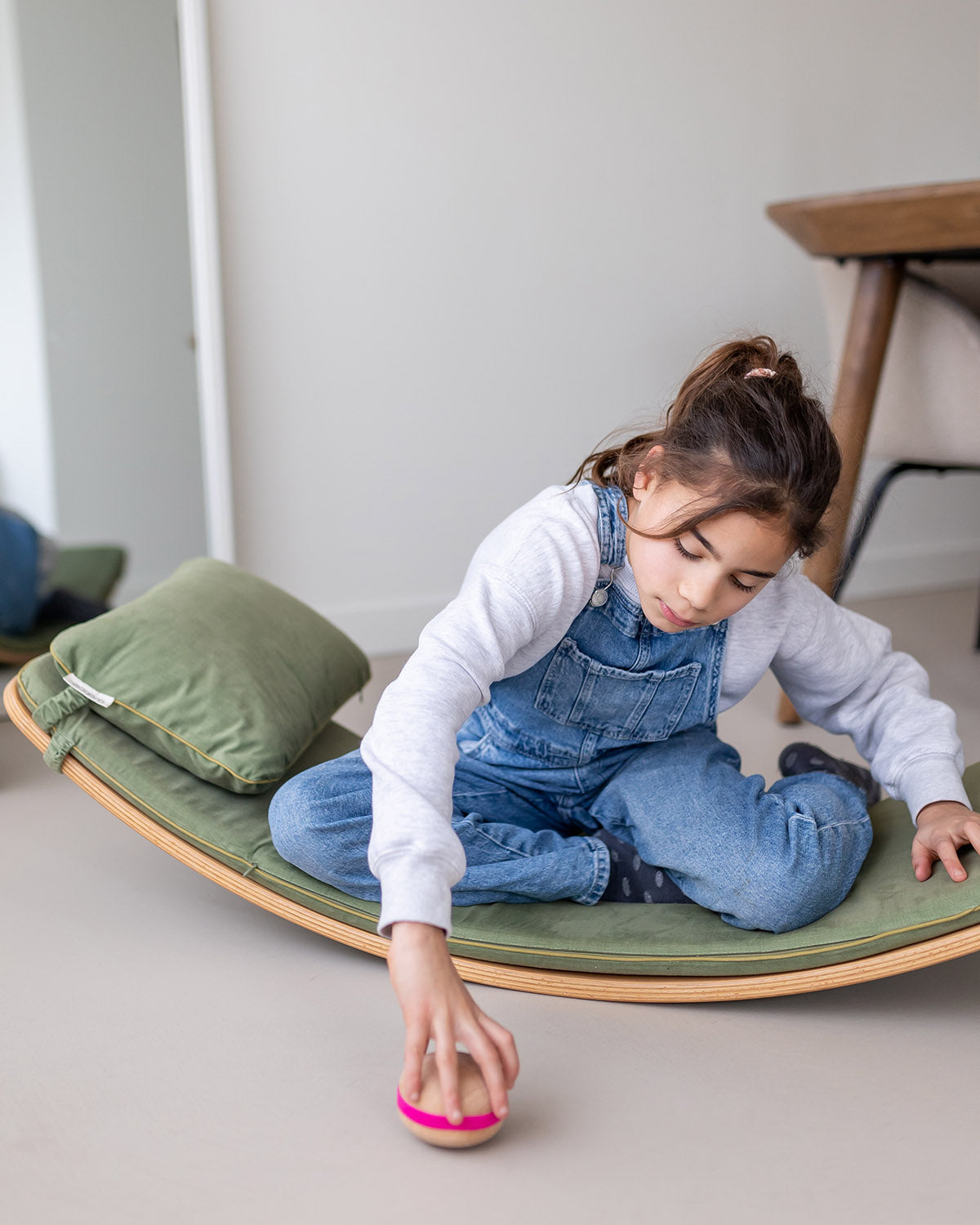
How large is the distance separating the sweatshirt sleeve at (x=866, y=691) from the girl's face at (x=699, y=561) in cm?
20

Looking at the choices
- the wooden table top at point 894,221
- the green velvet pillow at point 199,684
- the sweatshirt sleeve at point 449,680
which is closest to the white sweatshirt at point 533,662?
the sweatshirt sleeve at point 449,680

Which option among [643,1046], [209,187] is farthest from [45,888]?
[209,187]

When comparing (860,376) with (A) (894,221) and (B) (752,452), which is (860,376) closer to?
(A) (894,221)

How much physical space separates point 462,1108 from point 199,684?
1.76 ft

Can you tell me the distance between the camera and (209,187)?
1929 millimetres

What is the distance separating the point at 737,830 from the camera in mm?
1053

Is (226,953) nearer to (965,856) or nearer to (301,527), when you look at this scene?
(965,856)

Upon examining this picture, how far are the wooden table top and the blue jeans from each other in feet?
2.63

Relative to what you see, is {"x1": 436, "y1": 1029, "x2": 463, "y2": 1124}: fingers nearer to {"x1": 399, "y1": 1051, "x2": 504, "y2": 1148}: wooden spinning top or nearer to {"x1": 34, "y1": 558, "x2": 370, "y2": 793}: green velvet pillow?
{"x1": 399, "y1": 1051, "x2": 504, "y2": 1148}: wooden spinning top

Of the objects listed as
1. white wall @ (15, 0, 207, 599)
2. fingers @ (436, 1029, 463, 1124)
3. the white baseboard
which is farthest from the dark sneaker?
the white baseboard

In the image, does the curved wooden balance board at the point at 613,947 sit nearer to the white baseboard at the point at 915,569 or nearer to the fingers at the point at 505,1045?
the fingers at the point at 505,1045

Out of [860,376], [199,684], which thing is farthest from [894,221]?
[199,684]

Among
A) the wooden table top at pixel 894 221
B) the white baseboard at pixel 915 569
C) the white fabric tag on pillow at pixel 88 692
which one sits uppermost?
the wooden table top at pixel 894 221

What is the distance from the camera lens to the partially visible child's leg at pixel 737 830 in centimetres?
101
